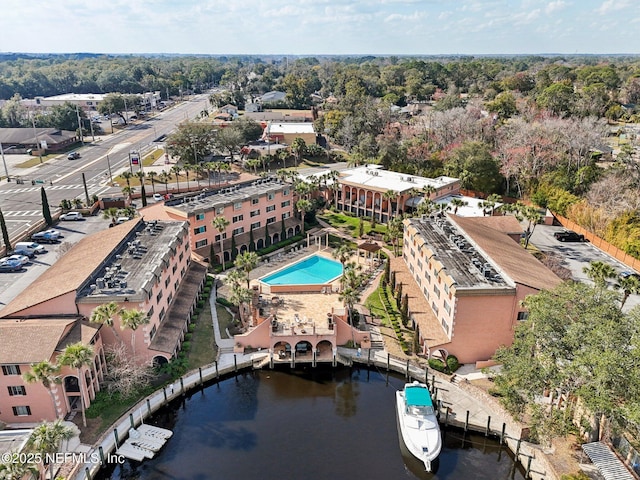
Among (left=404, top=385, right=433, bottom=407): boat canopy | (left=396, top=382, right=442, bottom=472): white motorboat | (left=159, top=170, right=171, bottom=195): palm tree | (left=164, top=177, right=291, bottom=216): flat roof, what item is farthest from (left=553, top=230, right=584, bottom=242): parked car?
(left=159, top=170, right=171, bottom=195): palm tree

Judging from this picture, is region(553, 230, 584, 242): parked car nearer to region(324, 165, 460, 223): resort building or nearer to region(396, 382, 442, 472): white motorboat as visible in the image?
region(324, 165, 460, 223): resort building

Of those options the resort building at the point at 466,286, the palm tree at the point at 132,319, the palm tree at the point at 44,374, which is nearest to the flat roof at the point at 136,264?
the palm tree at the point at 132,319

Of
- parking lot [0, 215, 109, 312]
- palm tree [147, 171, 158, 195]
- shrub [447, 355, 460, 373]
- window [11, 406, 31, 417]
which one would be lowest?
shrub [447, 355, 460, 373]

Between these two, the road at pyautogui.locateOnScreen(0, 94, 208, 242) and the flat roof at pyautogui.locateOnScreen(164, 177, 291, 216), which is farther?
the road at pyautogui.locateOnScreen(0, 94, 208, 242)

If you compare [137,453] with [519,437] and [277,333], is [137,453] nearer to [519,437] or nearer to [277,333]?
[277,333]

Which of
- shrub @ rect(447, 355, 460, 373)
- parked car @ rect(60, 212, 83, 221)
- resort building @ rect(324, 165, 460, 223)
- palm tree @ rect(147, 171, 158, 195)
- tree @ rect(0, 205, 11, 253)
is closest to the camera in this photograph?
shrub @ rect(447, 355, 460, 373)

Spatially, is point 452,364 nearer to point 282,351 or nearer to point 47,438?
point 282,351

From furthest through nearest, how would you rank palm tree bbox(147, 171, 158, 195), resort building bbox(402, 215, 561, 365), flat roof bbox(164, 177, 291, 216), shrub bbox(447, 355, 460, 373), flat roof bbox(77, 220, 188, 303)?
palm tree bbox(147, 171, 158, 195) < flat roof bbox(164, 177, 291, 216) < shrub bbox(447, 355, 460, 373) < resort building bbox(402, 215, 561, 365) < flat roof bbox(77, 220, 188, 303)
